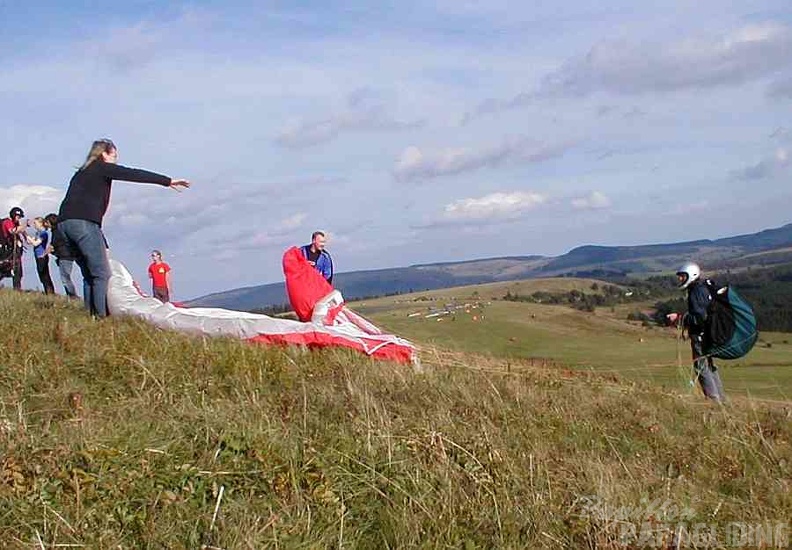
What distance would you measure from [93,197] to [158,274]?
28.5ft

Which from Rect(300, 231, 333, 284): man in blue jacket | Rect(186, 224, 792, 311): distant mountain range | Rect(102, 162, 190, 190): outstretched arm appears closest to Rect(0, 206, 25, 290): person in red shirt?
Rect(300, 231, 333, 284): man in blue jacket

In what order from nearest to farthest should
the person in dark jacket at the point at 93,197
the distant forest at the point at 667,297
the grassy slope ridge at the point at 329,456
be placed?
1. the grassy slope ridge at the point at 329,456
2. the person in dark jacket at the point at 93,197
3. the distant forest at the point at 667,297

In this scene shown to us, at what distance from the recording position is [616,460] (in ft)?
18.0

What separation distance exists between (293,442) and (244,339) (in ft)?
11.3

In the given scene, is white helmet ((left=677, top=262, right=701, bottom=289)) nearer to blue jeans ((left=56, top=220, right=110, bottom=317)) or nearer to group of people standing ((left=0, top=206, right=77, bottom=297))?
blue jeans ((left=56, top=220, right=110, bottom=317))

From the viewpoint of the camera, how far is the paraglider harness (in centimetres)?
976

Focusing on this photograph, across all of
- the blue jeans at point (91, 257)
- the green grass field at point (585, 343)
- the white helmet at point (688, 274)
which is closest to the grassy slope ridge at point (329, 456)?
the blue jeans at point (91, 257)

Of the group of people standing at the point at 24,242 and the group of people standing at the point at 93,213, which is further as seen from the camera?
the group of people standing at the point at 24,242

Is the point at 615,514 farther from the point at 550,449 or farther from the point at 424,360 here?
the point at 424,360

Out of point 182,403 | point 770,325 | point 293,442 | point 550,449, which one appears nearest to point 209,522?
point 293,442

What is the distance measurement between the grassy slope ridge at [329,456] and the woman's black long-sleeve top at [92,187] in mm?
1839

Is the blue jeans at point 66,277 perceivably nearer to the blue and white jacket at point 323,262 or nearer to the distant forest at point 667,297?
the blue and white jacket at point 323,262

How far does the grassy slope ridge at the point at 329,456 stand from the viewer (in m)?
3.89

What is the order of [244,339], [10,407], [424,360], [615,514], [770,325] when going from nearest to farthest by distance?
[615,514] → [10,407] → [244,339] → [424,360] → [770,325]
